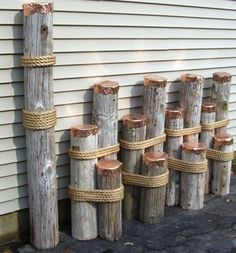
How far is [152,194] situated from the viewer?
4469 mm

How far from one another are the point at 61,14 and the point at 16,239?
82.8 inches

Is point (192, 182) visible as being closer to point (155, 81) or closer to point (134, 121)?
point (134, 121)

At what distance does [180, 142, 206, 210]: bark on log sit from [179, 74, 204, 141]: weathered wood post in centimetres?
26

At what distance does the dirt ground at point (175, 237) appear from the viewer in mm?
4117

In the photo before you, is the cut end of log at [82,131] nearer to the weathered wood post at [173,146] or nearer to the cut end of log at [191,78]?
the weathered wood post at [173,146]

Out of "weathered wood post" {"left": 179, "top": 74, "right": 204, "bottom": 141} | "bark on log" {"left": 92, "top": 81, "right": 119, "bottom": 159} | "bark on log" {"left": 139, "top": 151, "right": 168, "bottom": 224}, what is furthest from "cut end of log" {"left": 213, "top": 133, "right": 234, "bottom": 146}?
"bark on log" {"left": 92, "top": 81, "right": 119, "bottom": 159}

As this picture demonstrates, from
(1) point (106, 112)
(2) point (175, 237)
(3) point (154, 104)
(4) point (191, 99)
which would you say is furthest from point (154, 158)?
(4) point (191, 99)

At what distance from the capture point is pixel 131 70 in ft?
15.2

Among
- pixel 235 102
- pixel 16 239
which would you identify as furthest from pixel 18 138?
pixel 235 102

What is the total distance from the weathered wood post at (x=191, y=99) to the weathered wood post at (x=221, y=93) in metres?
0.39

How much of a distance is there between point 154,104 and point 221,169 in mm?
1216

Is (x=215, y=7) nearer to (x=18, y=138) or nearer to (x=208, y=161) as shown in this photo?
(x=208, y=161)

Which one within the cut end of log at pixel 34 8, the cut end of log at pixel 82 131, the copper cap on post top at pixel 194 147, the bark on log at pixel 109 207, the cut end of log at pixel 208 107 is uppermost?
the cut end of log at pixel 34 8

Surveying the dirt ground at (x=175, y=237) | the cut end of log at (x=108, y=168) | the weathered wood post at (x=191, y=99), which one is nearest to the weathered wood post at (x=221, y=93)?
the weathered wood post at (x=191, y=99)
